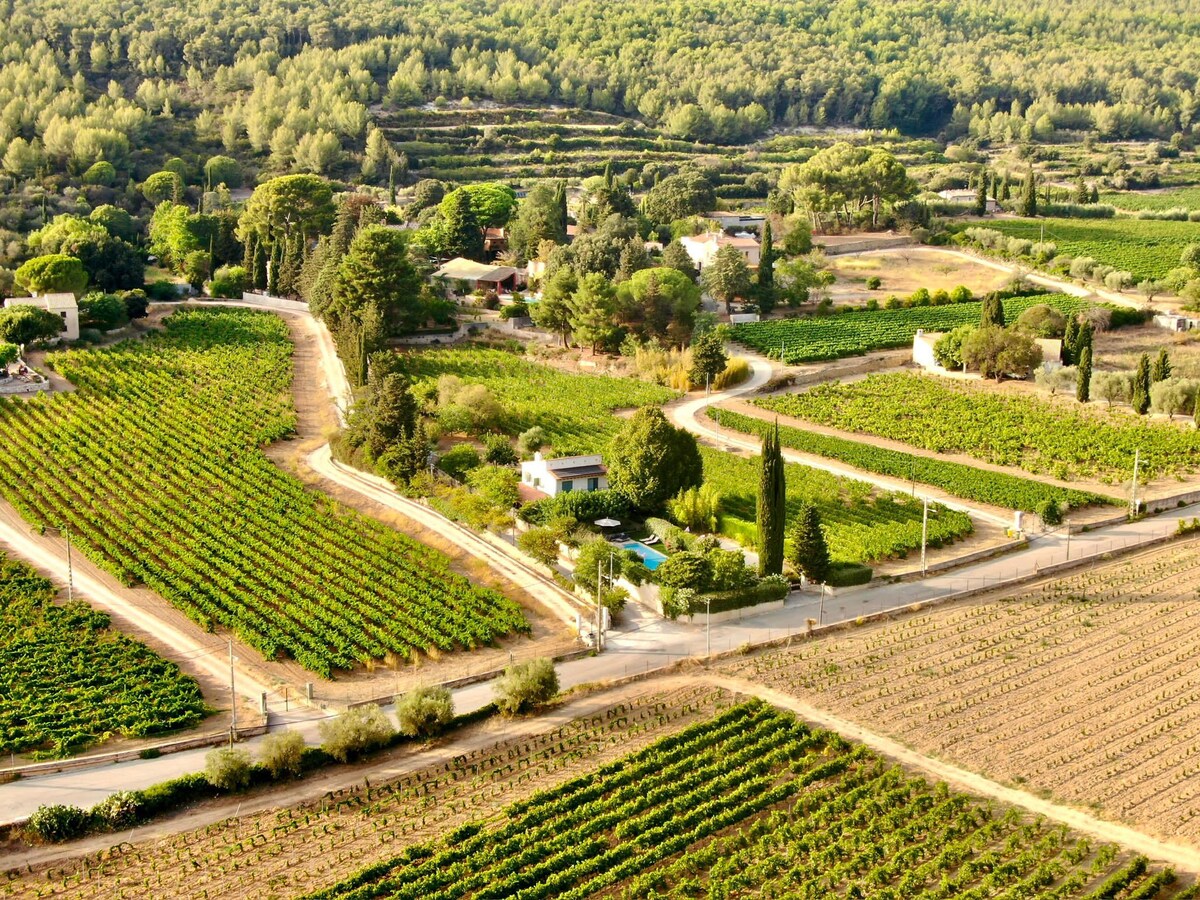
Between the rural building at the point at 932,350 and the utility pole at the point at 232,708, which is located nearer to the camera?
the utility pole at the point at 232,708

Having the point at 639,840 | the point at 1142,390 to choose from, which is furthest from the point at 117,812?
the point at 1142,390

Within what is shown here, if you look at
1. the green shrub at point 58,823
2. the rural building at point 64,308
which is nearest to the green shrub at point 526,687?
the green shrub at point 58,823

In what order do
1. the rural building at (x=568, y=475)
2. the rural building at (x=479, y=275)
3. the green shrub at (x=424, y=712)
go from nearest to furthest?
the green shrub at (x=424, y=712), the rural building at (x=568, y=475), the rural building at (x=479, y=275)

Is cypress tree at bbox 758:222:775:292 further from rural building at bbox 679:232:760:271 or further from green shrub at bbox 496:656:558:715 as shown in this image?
green shrub at bbox 496:656:558:715

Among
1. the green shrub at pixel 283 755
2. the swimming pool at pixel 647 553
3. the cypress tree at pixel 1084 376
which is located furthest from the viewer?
the cypress tree at pixel 1084 376

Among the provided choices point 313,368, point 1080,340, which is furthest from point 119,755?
point 1080,340

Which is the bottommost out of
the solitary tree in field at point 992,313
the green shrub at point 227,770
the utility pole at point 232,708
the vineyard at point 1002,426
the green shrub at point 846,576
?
the vineyard at point 1002,426

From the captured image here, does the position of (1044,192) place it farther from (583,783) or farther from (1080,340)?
(583,783)

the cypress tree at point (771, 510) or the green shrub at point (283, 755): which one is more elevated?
the cypress tree at point (771, 510)

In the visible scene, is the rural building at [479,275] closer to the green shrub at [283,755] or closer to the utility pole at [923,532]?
the utility pole at [923,532]
